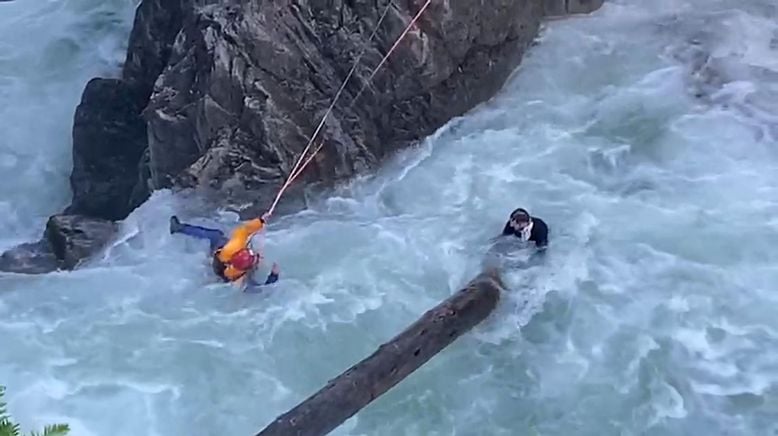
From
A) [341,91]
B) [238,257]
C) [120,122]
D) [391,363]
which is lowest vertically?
[391,363]

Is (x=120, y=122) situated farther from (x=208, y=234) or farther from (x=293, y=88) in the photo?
(x=208, y=234)

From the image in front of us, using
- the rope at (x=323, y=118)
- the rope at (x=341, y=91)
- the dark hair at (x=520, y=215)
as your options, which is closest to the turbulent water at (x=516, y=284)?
the rope at (x=323, y=118)

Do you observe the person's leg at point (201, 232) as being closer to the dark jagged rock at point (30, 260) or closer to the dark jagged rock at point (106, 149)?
the dark jagged rock at point (30, 260)

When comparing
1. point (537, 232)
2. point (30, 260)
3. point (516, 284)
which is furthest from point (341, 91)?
point (30, 260)

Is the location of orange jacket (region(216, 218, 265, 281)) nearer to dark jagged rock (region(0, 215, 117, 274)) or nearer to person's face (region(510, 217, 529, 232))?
dark jagged rock (region(0, 215, 117, 274))

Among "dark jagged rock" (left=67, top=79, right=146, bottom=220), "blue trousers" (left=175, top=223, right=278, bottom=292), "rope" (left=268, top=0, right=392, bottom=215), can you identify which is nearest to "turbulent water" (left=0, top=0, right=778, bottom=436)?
"blue trousers" (left=175, top=223, right=278, bottom=292)
